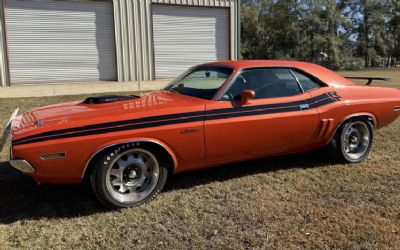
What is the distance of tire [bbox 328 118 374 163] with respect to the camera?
5055 mm

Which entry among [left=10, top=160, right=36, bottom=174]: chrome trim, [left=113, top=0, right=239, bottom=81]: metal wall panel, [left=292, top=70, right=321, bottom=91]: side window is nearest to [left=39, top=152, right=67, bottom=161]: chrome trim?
[left=10, top=160, right=36, bottom=174]: chrome trim

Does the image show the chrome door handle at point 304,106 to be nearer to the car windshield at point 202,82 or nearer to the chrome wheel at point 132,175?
the car windshield at point 202,82

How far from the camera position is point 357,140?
5305 mm

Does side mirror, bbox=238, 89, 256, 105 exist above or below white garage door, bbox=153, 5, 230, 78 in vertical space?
below

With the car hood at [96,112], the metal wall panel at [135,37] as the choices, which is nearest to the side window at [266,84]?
the car hood at [96,112]

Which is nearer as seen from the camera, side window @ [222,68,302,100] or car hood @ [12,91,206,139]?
car hood @ [12,91,206,139]

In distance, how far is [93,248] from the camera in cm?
316

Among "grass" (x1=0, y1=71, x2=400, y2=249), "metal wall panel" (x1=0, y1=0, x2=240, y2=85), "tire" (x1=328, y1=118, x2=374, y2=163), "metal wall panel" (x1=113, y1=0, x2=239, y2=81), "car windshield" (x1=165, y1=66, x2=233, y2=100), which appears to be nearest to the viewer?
"grass" (x1=0, y1=71, x2=400, y2=249)

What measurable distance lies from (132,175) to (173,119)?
2.16ft

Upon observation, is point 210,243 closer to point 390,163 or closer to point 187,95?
point 187,95

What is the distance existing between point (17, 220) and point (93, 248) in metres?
0.92

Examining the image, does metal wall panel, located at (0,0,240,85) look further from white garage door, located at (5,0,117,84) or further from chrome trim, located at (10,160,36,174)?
chrome trim, located at (10,160,36,174)

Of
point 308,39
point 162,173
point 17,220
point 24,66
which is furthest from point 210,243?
point 308,39

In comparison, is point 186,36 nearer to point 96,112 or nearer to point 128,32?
point 128,32
